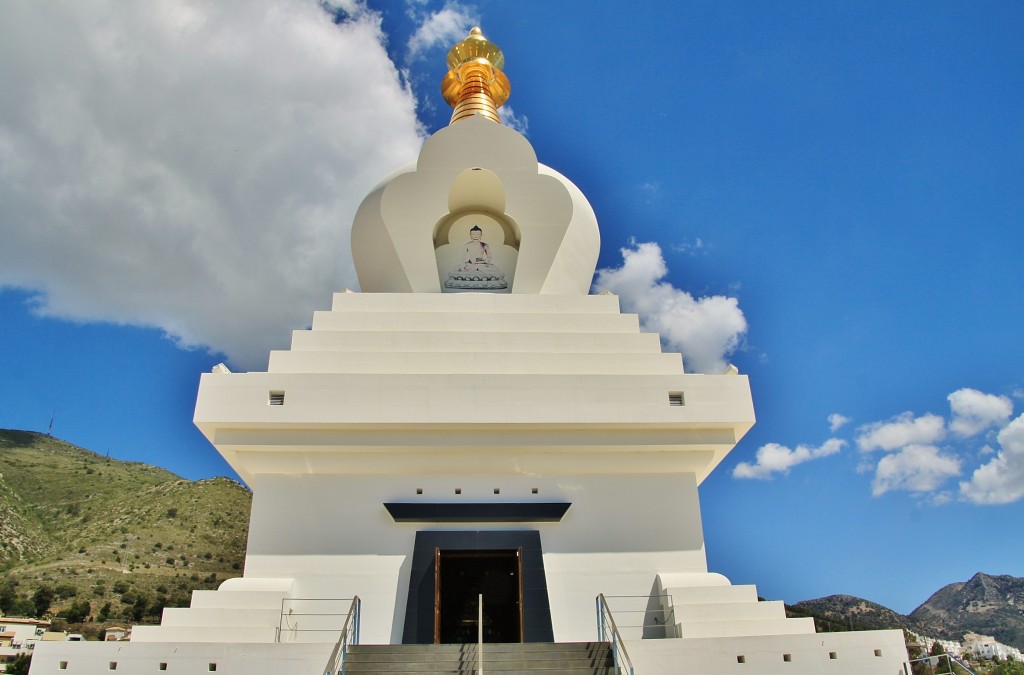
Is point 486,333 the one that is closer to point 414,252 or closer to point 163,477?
point 414,252

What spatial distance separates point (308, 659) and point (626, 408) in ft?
18.6

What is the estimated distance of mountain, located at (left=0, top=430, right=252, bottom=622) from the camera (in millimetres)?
38375

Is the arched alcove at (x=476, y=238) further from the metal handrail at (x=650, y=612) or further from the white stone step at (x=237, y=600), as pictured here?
the white stone step at (x=237, y=600)

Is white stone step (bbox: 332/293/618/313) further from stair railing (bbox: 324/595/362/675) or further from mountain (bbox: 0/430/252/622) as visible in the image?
mountain (bbox: 0/430/252/622)

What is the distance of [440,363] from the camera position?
39.9 ft

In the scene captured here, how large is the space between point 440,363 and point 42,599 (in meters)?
36.4

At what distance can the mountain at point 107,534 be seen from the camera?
3838 centimetres

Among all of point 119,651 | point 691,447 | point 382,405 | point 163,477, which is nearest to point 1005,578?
point 691,447

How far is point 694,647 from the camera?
8.88m

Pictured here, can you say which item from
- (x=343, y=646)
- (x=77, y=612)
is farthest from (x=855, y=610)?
(x=77, y=612)

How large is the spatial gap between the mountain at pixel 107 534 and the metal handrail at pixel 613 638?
3423 cm

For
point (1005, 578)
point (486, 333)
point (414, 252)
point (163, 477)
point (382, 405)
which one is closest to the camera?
point (382, 405)

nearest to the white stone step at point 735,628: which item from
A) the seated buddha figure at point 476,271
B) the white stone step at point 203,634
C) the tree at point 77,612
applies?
the white stone step at point 203,634

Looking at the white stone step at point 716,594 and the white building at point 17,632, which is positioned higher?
the white building at point 17,632
